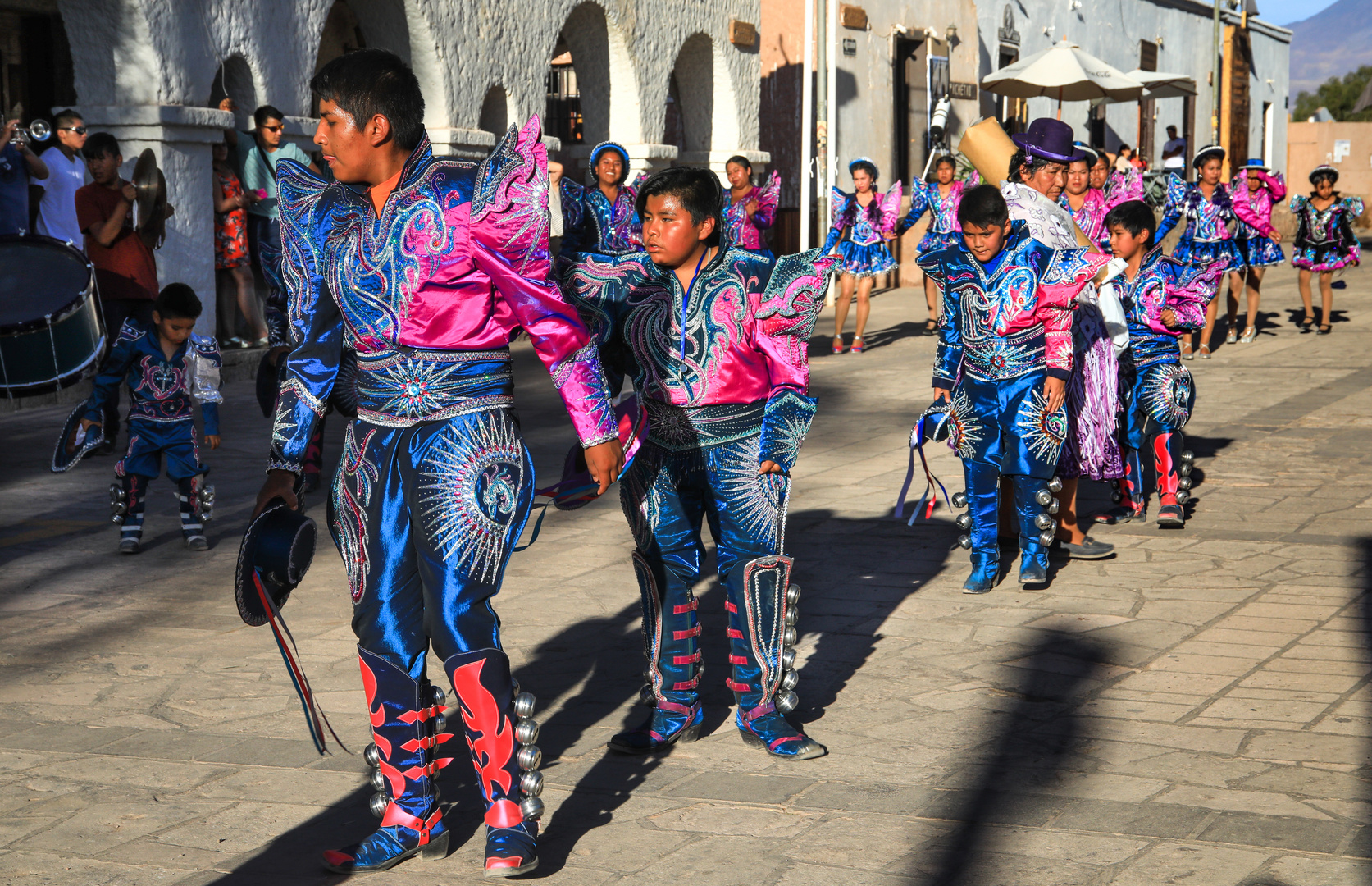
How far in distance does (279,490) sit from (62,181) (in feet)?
26.6

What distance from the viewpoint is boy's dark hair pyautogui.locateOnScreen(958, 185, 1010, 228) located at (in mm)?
5852

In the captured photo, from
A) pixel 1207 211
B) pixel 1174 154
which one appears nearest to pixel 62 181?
pixel 1207 211

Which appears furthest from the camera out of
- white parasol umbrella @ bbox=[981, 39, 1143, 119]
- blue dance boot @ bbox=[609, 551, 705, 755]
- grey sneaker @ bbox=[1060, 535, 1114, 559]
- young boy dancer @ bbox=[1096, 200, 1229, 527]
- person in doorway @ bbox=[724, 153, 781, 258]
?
white parasol umbrella @ bbox=[981, 39, 1143, 119]

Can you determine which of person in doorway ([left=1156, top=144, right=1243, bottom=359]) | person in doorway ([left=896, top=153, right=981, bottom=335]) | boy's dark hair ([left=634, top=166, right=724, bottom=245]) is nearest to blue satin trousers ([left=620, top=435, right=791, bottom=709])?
boy's dark hair ([left=634, top=166, right=724, bottom=245])

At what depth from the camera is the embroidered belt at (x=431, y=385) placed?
3359 mm

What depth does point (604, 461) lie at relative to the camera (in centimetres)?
345

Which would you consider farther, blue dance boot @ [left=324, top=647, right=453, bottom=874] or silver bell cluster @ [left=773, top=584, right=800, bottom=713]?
silver bell cluster @ [left=773, top=584, right=800, bottom=713]

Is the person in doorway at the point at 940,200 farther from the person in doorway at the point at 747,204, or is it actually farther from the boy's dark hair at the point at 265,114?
the boy's dark hair at the point at 265,114

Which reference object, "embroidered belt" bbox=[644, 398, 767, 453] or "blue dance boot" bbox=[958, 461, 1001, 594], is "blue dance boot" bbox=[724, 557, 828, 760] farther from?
"blue dance boot" bbox=[958, 461, 1001, 594]

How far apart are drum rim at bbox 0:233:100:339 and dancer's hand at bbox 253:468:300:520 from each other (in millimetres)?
5265

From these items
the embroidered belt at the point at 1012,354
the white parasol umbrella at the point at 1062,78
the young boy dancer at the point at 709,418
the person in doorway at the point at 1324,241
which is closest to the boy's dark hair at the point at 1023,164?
the embroidered belt at the point at 1012,354

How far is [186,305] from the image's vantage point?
6.92m

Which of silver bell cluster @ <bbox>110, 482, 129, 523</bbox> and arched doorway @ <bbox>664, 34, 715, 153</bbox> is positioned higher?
arched doorway @ <bbox>664, 34, 715, 153</bbox>

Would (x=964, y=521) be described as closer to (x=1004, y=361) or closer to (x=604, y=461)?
(x=1004, y=361)
